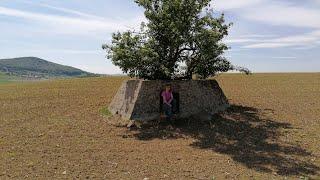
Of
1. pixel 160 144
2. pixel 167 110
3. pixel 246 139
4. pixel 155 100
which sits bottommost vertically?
pixel 160 144

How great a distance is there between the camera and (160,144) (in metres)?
17.1

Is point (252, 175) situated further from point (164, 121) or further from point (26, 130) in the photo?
point (26, 130)

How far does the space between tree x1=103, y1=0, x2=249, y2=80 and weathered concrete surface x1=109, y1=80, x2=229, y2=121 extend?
691 millimetres

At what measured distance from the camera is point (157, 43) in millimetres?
20406

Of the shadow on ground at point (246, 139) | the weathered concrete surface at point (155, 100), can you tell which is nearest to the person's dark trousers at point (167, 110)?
the shadow on ground at point (246, 139)

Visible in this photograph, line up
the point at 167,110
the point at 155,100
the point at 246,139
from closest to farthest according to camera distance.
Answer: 1. the point at 246,139
2. the point at 167,110
3. the point at 155,100

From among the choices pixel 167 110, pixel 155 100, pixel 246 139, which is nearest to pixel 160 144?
pixel 167 110

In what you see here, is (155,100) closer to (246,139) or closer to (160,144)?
(160,144)

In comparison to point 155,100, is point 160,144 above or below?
below

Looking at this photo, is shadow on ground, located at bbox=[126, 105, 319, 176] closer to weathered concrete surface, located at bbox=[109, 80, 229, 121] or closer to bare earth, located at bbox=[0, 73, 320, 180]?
bare earth, located at bbox=[0, 73, 320, 180]

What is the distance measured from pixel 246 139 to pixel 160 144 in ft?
11.0

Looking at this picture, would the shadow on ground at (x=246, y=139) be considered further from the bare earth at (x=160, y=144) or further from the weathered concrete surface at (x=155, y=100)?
the weathered concrete surface at (x=155, y=100)

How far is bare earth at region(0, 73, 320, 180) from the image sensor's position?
45.0 ft

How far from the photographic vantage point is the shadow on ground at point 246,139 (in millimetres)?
14594
